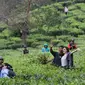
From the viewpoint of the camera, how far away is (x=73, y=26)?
3766 cm

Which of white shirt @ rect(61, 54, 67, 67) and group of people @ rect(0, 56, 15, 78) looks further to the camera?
white shirt @ rect(61, 54, 67, 67)

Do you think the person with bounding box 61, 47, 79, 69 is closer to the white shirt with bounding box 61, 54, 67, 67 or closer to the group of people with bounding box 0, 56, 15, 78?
the white shirt with bounding box 61, 54, 67, 67

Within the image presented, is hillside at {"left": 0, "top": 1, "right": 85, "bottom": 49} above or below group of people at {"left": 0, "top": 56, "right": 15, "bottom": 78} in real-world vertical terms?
below

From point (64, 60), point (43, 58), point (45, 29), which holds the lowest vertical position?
point (45, 29)

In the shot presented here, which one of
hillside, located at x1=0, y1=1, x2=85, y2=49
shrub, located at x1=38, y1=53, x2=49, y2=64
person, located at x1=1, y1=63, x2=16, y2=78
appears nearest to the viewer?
person, located at x1=1, y1=63, x2=16, y2=78

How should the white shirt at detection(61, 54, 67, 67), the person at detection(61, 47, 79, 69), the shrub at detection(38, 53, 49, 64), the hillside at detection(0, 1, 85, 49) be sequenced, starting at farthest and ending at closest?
the hillside at detection(0, 1, 85, 49), the shrub at detection(38, 53, 49, 64), the white shirt at detection(61, 54, 67, 67), the person at detection(61, 47, 79, 69)

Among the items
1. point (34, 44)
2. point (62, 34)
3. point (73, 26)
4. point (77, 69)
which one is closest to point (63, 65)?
point (77, 69)

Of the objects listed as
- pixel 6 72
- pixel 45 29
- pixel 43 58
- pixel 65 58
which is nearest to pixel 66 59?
pixel 65 58

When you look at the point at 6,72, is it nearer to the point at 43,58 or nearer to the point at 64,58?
the point at 64,58

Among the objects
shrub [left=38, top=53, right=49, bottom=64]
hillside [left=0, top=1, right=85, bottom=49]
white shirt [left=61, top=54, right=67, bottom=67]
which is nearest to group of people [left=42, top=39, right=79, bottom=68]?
white shirt [left=61, top=54, right=67, bottom=67]

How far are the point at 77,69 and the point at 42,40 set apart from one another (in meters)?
19.7

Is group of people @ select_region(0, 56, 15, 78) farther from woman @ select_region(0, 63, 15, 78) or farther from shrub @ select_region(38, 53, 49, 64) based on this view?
shrub @ select_region(38, 53, 49, 64)

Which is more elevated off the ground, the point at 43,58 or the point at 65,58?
the point at 65,58

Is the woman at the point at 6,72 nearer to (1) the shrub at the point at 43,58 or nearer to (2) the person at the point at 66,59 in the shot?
(2) the person at the point at 66,59
